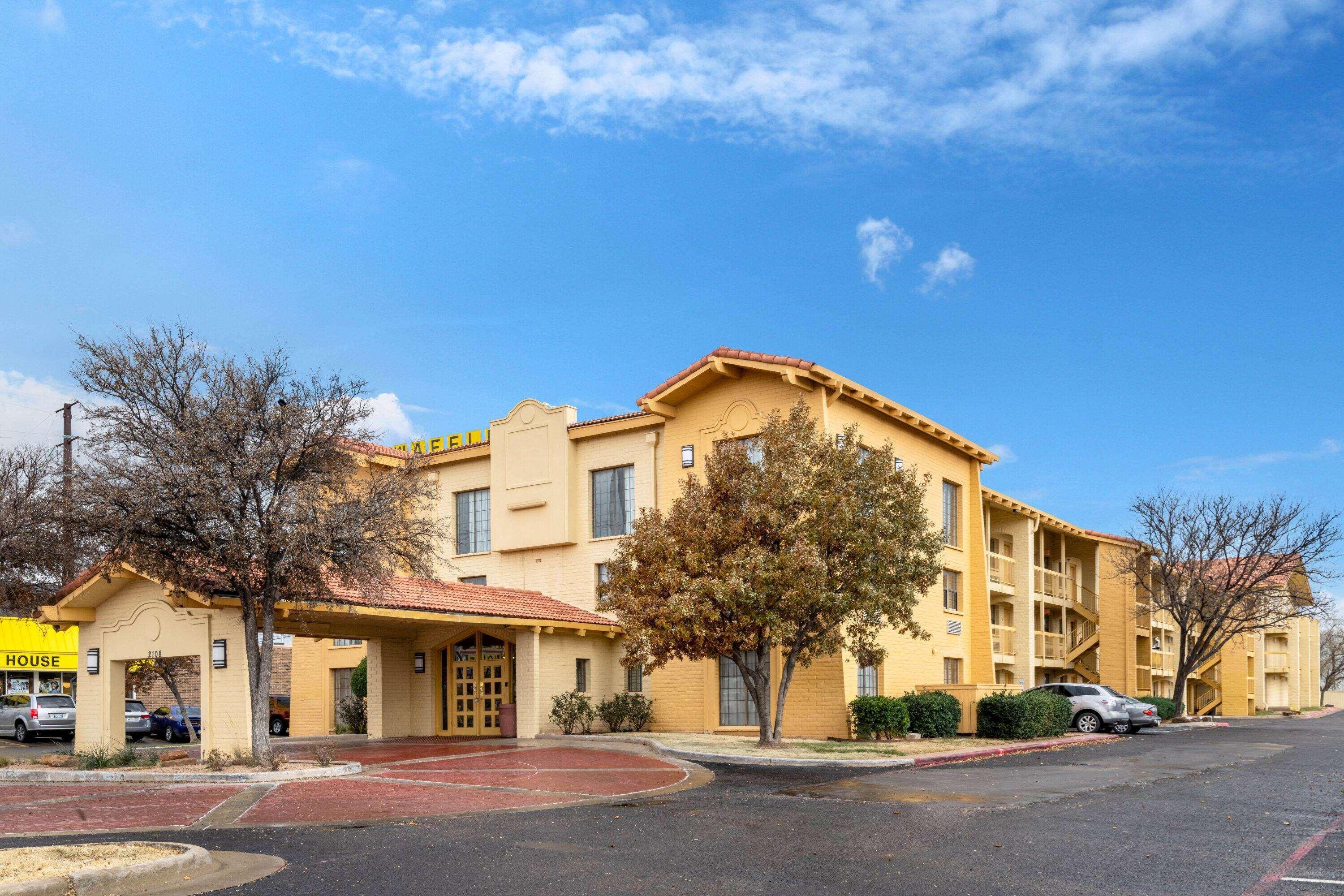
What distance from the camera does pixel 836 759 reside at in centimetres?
2152

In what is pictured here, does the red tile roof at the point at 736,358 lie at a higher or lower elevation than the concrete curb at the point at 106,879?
higher

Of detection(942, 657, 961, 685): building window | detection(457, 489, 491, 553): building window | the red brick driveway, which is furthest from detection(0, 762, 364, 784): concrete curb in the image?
detection(942, 657, 961, 685): building window

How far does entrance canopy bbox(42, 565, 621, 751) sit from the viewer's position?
2253 cm

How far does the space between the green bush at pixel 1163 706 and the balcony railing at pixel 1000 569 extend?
23.2 feet

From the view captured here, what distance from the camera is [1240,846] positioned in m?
11.2

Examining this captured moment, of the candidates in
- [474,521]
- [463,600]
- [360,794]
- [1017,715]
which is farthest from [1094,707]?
[360,794]

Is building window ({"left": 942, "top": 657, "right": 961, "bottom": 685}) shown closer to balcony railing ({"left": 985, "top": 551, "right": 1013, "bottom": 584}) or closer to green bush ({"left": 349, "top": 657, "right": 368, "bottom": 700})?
balcony railing ({"left": 985, "top": 551, "right": 1013, "bottom": 584})

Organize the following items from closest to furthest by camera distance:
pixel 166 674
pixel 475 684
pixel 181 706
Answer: pixel 166 674 → pixel 475 684 → pixel 181 706

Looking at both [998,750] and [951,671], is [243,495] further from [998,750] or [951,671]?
[951,671]

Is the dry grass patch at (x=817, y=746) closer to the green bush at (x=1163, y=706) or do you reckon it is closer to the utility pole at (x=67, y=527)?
the utility pole at (x=67, y=527)

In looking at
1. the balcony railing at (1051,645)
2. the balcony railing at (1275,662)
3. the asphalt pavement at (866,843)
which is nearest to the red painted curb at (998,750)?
the asphalt pavement at (866,843)

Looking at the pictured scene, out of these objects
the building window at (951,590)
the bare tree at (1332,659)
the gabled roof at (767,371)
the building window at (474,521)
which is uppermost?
the gabled roof at (767,371)

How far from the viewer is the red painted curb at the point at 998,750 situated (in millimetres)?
22078

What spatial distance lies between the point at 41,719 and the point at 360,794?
2678 centimetres
